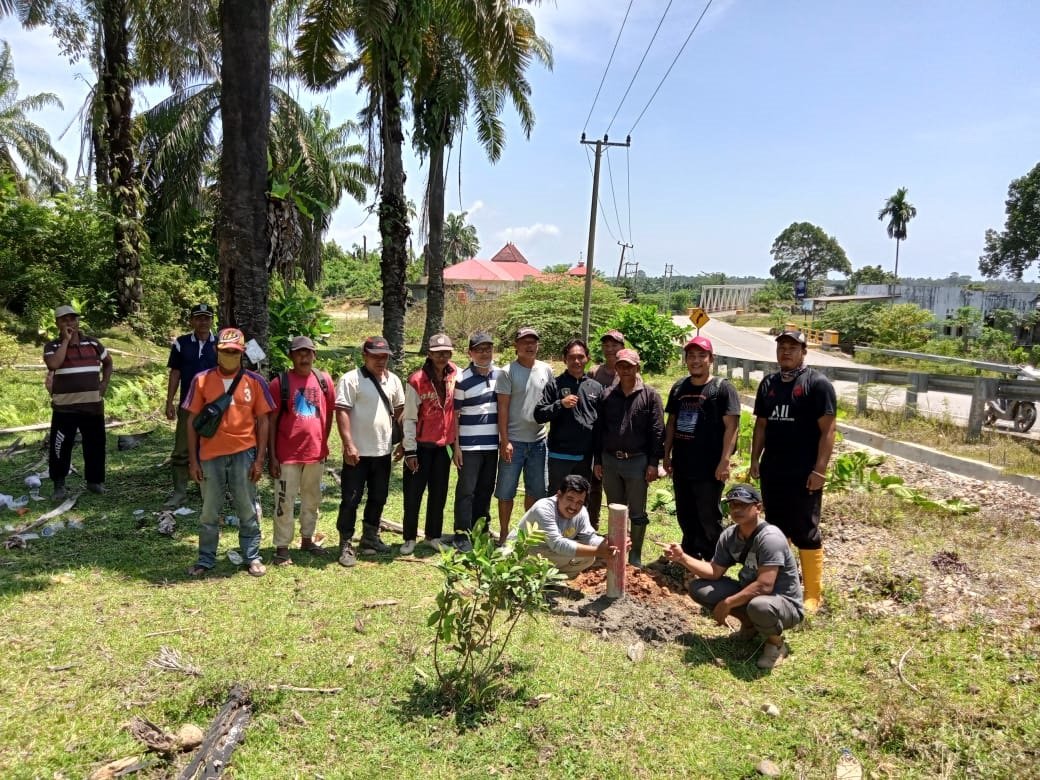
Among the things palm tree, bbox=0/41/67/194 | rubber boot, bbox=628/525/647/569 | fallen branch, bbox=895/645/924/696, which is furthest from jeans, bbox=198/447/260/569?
palm tree, bbox=0/41/67/194

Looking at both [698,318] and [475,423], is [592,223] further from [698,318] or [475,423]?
[475,423]

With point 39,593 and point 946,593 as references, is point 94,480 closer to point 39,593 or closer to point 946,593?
point 39,593

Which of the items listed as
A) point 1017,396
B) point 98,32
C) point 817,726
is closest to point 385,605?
point 817,726

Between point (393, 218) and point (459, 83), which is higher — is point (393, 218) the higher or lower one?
the lower one

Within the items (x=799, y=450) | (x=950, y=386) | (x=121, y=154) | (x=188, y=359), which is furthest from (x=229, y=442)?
(x=121, y=154)

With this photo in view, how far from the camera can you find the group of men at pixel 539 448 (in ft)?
14.3

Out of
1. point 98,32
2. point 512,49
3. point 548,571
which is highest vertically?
point 98,32

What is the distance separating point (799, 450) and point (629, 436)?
1165 mm

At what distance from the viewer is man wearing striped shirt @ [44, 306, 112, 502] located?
19.3 feet

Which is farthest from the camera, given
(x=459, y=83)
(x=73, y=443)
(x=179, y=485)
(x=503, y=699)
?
(x=459, y=83)

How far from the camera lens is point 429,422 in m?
5.16

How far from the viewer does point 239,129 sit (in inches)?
260

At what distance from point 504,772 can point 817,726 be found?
1564mm

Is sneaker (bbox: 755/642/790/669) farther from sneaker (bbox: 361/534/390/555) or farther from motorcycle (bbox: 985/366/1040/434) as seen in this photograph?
motorcycle (bbox: 985/366/1040/434)
